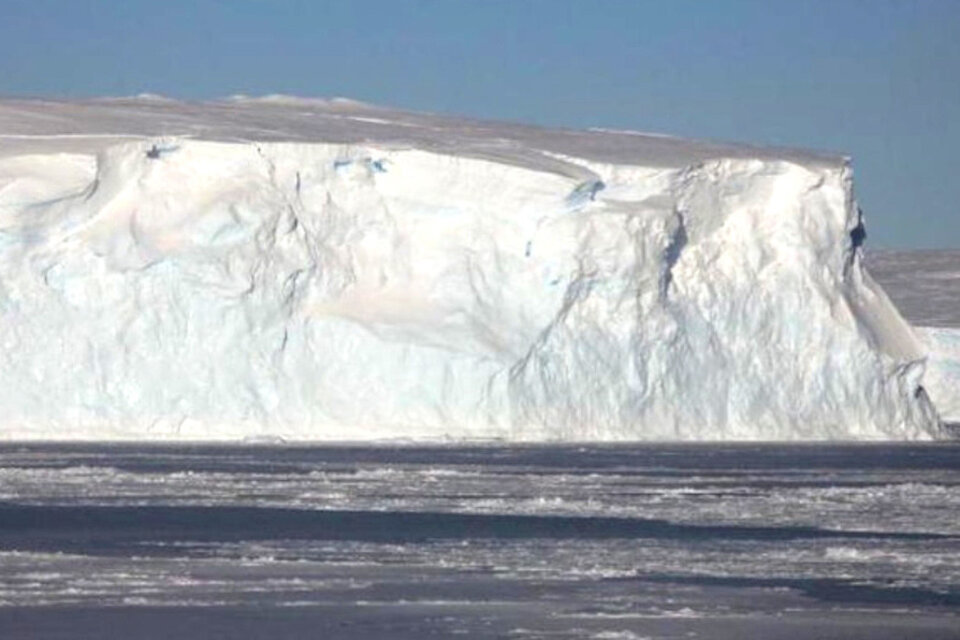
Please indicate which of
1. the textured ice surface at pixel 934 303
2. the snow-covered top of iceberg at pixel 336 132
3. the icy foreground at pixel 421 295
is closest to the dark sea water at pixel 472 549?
the icy foreground at pixel 421 295

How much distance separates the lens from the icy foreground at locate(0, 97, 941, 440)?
38875mm

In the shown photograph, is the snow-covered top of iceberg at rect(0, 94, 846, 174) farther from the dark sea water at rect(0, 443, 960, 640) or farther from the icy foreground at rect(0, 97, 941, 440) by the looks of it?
the dark sea water at rect(0, 443, 960, 640)

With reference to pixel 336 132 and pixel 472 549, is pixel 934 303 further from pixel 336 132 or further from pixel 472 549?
pixel 472 549

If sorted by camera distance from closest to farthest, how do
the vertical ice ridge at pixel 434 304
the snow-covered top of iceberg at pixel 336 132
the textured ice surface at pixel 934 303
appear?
1. the vertical ice ridge at pixel 434 304
2. the snow-covered top of iceberg at pixel 336 132
3. the textured ice surface at pixel 934 303

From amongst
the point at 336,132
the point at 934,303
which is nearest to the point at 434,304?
the point at 336,132

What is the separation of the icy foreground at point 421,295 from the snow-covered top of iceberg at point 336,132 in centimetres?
18

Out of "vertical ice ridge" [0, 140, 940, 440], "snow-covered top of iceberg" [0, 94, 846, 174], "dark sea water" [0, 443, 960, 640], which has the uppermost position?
"snow-covered top of iceberg" [0, 94, 846, 174]

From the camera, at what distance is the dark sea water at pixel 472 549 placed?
17.2 m

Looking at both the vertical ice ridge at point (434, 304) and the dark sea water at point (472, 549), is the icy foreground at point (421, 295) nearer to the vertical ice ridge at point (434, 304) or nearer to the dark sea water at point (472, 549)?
the vertical ice ridge at point (434, 304)

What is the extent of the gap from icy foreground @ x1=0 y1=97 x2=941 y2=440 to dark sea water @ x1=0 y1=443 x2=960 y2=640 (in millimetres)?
2980

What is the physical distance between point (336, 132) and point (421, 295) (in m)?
4.51

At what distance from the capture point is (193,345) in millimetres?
38750

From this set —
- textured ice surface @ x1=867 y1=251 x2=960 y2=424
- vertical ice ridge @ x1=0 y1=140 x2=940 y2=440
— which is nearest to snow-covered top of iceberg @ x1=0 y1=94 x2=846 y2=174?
vertical ice ridge @ x1=0 y1=140 x2=940 y2=440

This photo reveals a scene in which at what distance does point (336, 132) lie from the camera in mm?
44094
